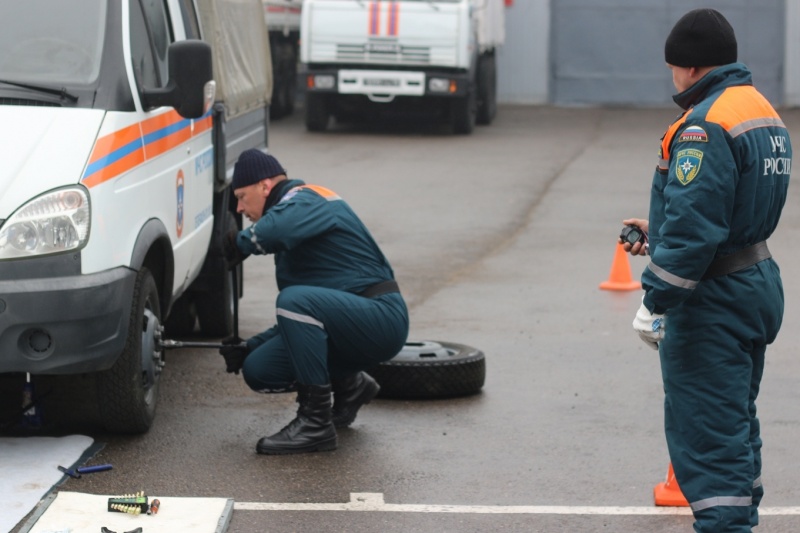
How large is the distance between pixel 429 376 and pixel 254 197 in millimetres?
1365

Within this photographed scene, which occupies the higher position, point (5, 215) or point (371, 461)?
point (5, 215)

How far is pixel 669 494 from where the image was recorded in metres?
5.29

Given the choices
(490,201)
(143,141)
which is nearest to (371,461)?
(143,141)

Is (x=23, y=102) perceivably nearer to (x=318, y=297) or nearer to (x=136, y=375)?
(x=136, y=375)

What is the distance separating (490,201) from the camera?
49.5 feet

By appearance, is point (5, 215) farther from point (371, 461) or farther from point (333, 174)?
point (333, 174)

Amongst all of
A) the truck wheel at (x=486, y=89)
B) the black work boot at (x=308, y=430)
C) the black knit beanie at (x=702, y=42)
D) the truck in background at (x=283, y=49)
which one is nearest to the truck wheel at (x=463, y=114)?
the truck wheel at (x=486, y=89)

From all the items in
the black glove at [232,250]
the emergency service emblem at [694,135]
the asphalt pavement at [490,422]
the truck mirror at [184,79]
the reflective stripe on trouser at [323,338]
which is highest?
the truck mirror at [184,79]

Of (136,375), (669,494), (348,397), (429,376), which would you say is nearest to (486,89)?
(429,376)

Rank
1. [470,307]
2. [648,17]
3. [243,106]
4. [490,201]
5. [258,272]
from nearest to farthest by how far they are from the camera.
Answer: [243,106] < [470,307] < [258,272] < [490,201] < [648,17]

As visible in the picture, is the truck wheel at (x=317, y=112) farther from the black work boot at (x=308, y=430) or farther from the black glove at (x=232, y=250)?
the black work boot at (x=308, y=430)

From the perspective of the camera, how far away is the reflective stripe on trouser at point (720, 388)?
4293mm

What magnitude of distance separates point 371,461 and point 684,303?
1.93 metres

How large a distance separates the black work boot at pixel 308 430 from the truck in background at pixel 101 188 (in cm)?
59
